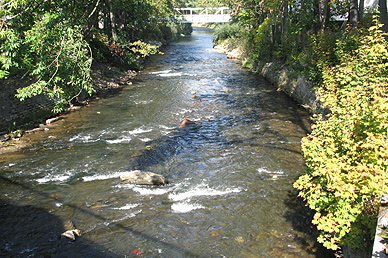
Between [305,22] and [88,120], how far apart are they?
14.2m

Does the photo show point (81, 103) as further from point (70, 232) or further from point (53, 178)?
point (70, 232)

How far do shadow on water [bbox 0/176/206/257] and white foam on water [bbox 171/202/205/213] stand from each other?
44.7 inches

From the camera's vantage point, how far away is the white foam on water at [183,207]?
759 centimetres

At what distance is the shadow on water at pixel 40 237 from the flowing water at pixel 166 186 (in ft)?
0.08

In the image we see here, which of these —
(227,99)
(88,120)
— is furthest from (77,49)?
(227,99)

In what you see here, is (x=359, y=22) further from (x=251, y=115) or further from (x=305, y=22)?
(x=251, y=115)

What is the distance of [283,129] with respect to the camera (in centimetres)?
1245

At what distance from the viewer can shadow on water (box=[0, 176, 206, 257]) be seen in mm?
6227

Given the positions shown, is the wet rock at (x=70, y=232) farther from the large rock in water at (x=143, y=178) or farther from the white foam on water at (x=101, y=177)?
the large rock in water at (x=143, y=178)

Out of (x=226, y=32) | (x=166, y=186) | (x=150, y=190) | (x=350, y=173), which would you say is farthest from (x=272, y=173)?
(x=226, y=32)

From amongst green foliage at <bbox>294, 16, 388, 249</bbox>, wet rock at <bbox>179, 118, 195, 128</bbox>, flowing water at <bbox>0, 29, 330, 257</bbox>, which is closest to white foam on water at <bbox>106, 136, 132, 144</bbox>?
flowing water at <bbox>0, 29, 330, 257</bbox>

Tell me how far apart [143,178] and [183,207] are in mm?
1730

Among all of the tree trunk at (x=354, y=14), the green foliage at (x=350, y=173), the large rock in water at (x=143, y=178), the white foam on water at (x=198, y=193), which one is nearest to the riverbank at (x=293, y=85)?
the tree trunk at (x=354, y=14)

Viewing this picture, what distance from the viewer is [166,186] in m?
8.63
